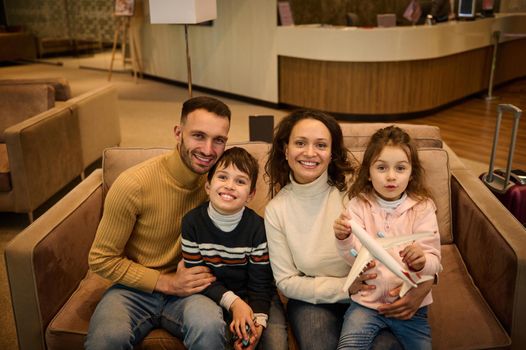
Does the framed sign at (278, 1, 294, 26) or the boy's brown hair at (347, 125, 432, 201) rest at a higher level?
the framed sign at (278, 1, 294, 26)

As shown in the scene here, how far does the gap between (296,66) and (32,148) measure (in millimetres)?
3855

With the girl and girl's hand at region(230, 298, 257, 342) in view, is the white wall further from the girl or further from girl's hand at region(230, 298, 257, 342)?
girl's hand at region(230, 298, 257, 342)

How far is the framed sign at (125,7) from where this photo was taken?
849cm

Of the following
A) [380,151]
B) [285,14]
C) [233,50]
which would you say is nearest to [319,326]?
[380,151]

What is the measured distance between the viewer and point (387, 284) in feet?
5.34

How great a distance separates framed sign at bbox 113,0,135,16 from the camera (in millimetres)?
8492

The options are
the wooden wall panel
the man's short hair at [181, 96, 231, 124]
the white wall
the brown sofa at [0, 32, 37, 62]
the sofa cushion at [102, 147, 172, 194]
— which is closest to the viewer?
the man's short hair at [181, 96, 231, 124]

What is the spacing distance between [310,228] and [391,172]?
0.33 m

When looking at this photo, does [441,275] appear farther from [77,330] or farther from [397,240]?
[77,330]

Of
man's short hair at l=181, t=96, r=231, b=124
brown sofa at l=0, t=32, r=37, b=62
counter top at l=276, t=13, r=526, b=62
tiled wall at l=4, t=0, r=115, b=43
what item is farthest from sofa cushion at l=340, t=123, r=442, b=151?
brown sofa at l=0, t=32, r=37, b=62

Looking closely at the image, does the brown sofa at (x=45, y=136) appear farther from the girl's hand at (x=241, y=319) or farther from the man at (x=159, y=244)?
the girl's hand at (x=241, y=319)

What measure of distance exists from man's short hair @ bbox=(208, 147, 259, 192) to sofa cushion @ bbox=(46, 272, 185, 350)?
54 cm

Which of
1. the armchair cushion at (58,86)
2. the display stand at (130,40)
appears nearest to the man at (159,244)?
the armchair cushion at (58,86)

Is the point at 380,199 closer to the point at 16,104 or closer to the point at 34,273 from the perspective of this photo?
the point at 34,273
